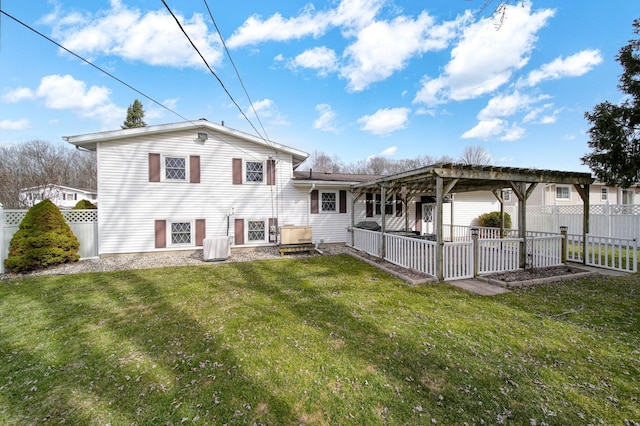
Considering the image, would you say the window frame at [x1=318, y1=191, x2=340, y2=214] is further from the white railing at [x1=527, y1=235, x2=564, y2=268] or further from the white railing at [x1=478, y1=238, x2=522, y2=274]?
the white railing at [x1=527, y1=235, x2=564, y2=268]

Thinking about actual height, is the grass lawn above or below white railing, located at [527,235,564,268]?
below

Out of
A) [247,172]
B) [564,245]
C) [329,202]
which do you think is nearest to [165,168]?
[247,172]

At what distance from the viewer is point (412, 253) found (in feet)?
23.7

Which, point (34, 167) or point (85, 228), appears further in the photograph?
point (34, 167)

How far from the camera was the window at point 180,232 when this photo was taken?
399 inches

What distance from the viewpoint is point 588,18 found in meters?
4.56

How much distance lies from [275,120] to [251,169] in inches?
98.5

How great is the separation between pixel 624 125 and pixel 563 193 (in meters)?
15.6

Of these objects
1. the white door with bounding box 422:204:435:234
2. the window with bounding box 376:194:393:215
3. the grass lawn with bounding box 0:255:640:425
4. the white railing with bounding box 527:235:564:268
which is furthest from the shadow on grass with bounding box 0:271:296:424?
the white door with bounding box 422:204:435:234

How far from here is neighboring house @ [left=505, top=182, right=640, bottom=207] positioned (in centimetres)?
1755

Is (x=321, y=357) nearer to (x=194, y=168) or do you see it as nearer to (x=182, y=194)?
(x=182, y=194)

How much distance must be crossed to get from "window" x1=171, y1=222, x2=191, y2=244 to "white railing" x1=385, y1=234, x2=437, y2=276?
7.79 m

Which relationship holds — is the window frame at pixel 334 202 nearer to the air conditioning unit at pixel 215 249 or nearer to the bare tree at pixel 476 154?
the air conditioning unit at pixel 215 249

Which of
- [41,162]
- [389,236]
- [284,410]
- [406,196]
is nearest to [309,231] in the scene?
[389,236]
